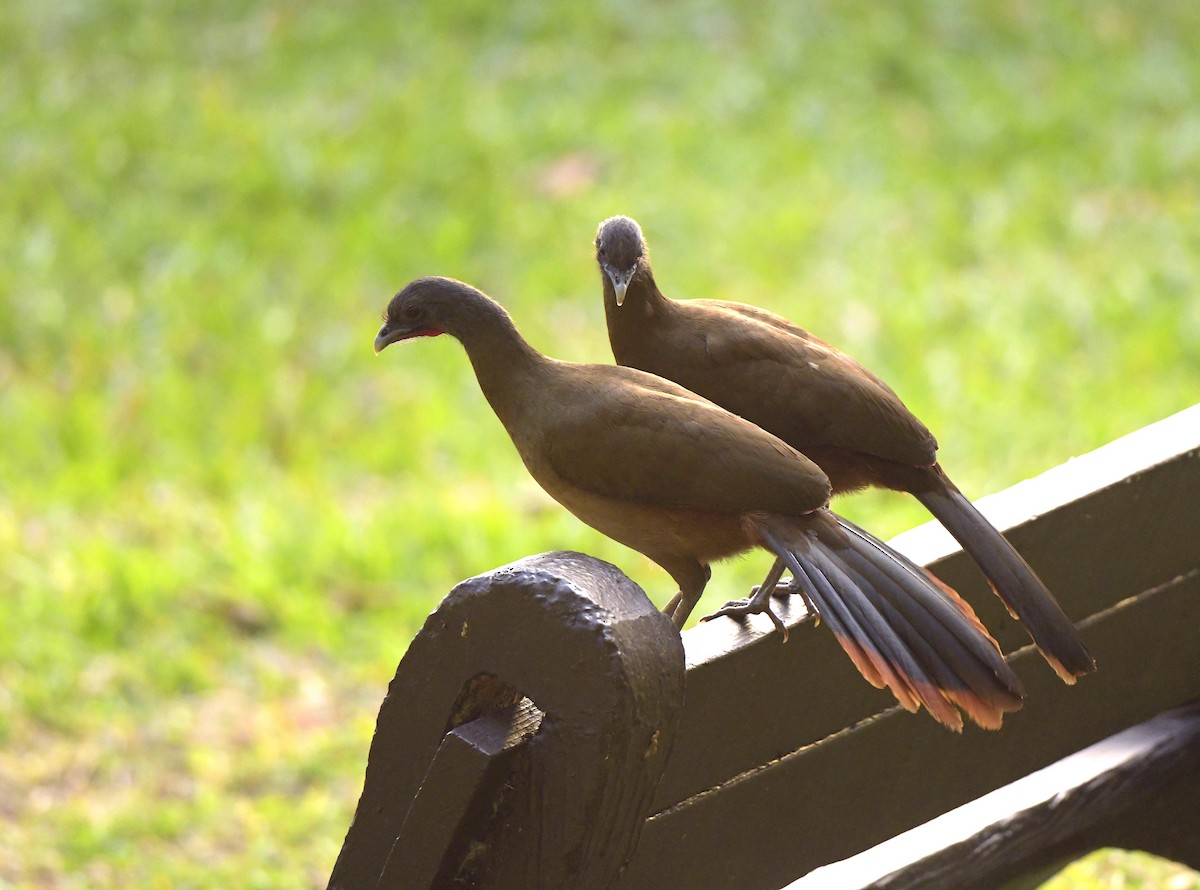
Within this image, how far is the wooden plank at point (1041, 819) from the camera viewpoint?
6.58 ft

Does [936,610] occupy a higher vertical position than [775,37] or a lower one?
lower

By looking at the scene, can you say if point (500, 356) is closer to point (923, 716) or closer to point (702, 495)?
point (702, 495)

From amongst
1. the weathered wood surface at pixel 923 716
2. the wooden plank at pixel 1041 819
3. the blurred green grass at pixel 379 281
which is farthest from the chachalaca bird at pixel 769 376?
the blurred green grass at pixel 379 281

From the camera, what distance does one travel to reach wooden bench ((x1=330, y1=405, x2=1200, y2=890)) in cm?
135

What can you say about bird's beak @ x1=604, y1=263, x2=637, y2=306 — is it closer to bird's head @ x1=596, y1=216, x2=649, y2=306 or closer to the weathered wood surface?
bird's head @ x1=596, y1=216, x2=649, y2=306

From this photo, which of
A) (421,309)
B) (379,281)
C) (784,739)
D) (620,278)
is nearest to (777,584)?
(784,739)

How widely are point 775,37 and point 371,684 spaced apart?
15.1 feet

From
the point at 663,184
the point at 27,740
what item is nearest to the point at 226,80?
the point at 663,184

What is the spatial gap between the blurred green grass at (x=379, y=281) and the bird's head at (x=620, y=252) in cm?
226

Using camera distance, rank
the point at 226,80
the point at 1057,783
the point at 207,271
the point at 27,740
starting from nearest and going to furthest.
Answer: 1. the point at 1057,783
2. the point at 27,740
3. the point at 207,271
4. the point at 226,80

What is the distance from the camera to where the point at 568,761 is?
1.34 metres

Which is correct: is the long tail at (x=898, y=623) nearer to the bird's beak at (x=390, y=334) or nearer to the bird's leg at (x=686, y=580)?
the bird's leg at (x=686, y=580)

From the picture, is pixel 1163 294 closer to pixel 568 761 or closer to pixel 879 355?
pixel 879 355

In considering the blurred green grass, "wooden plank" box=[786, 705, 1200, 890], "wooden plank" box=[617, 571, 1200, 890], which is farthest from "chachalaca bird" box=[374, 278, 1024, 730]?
the blurred green grass
